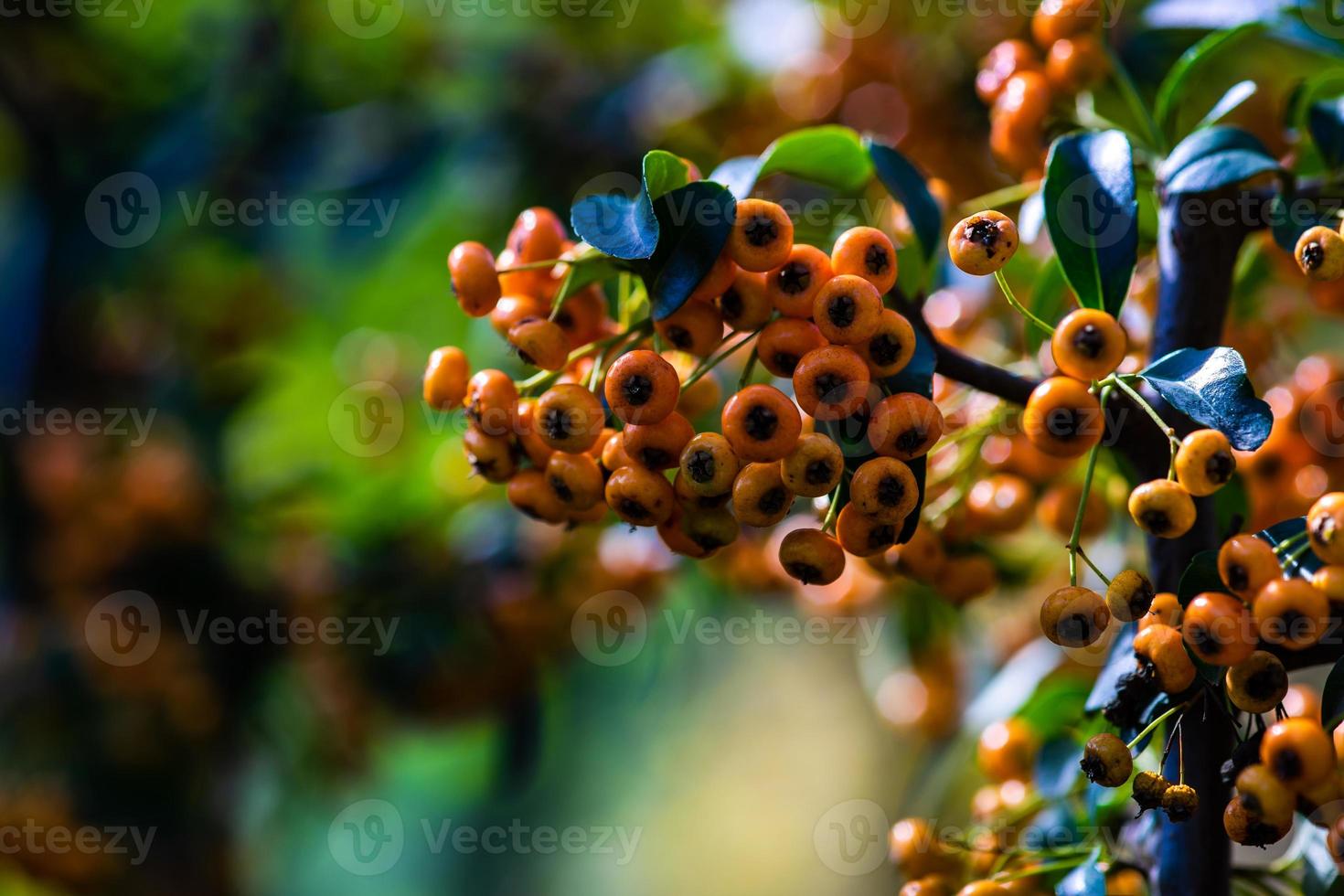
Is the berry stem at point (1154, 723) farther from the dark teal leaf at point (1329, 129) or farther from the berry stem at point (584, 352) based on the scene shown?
the dark teal leaf at point (1329, 129)

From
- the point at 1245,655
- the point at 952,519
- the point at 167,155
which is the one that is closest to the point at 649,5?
the point at 167,155

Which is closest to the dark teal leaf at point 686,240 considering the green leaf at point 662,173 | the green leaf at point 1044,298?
the green leaf at point 662,173

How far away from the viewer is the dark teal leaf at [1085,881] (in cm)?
104

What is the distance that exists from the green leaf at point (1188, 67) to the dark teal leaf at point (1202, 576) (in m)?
0.63

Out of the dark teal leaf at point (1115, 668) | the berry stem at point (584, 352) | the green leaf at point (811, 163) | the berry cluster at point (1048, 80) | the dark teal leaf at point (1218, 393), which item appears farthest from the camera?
the berry cluster at point (1048, 80)

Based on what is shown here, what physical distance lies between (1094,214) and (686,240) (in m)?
0.41

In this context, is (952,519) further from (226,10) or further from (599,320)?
(226,10)

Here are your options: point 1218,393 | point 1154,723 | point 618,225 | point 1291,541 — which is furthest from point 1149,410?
point 618,225

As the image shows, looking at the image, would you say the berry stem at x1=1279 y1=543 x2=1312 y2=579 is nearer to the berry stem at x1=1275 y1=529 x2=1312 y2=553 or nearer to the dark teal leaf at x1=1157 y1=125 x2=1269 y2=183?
the berry stem at x1=1275 y1=529 x2=1312 y2=553

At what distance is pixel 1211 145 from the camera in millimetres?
1173

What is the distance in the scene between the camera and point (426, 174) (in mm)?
2814

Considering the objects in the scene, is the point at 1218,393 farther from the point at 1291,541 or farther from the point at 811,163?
the point at 811,163

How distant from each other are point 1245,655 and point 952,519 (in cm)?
50

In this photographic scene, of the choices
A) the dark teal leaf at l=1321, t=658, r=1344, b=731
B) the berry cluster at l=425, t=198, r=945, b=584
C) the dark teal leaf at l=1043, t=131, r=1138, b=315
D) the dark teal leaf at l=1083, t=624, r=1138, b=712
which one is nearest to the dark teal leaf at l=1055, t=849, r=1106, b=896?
the dark teal leaf at l=1083, t=624, r=1138, b=712
